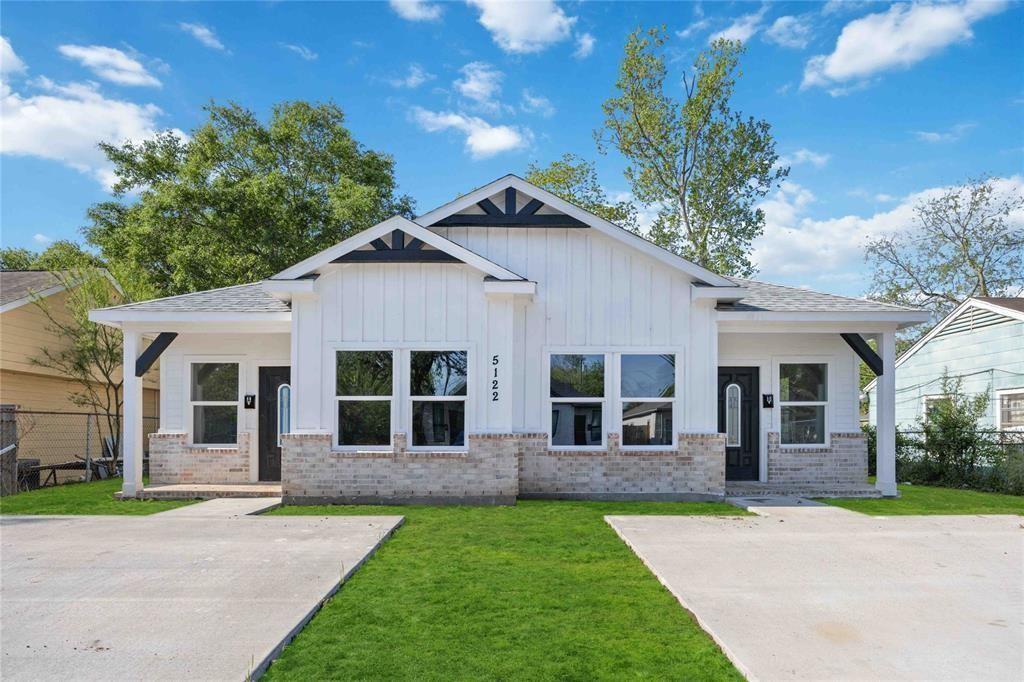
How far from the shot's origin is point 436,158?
25.2 metres

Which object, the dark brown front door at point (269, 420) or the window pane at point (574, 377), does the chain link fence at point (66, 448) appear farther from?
the window pane at point (574, 377)

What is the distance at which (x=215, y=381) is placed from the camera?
1284 centimetres

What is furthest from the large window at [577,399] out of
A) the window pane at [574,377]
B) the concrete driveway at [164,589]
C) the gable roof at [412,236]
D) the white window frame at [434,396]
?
the concrete driveway at [164,589]

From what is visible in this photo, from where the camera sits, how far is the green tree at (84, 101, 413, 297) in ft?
74.2

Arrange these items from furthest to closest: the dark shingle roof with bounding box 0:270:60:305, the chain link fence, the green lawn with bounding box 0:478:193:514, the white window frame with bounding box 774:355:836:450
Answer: the dark shingle roof with bounding box 0:270:60:305 < the chain link fence < the white window frame with bounding box 774:355:836:450 < the green lawn with bounding box 0:478:193:514

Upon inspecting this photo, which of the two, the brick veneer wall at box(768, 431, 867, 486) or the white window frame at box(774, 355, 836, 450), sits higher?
the white window frame at box(774, 355, 836, 450)

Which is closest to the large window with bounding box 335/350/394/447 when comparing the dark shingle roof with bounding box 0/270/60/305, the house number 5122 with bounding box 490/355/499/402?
the house number 5122 with bounding box 490/355/499/402

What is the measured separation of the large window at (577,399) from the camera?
38.3ft

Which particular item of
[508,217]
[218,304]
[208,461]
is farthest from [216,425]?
[508,217]

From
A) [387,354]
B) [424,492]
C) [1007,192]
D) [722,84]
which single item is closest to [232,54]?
[387,354]

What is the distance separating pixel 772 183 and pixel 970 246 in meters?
11.6

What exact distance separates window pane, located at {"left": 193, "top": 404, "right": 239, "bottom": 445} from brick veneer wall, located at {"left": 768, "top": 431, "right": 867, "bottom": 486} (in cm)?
938

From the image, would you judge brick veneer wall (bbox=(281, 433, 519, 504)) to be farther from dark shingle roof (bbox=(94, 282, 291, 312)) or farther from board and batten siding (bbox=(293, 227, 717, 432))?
dark shingle roof (bbox=(94, 282, 291, 312))

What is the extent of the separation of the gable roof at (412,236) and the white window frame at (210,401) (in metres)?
2.81
